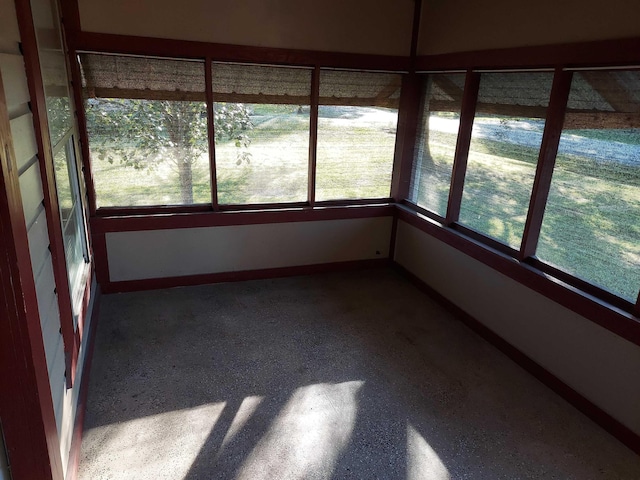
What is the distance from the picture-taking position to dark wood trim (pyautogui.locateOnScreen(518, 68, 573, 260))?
8.67 ft

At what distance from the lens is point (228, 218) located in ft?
12.8

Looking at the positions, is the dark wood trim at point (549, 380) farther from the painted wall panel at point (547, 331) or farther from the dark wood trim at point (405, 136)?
the dark wood trim at point (405, 136)

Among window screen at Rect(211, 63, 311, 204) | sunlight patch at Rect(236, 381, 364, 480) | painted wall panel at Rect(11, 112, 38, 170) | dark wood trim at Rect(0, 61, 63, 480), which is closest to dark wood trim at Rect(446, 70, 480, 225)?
window screen at Rect(211, 63, 311, 204)

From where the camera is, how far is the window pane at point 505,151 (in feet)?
9.55

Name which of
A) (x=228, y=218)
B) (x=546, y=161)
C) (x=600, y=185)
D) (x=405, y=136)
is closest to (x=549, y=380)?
(x=600, y=185)

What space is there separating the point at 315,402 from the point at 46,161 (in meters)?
1.88

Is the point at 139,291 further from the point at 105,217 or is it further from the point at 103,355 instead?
the point at 103,355

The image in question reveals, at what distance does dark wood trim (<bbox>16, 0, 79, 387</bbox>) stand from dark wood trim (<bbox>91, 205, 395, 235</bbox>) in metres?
1.58

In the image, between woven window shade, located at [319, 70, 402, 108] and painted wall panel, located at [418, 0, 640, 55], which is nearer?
painted wall panel, located at [418, 0, 640, 55]

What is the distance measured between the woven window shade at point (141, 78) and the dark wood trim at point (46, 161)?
1442 millimetres

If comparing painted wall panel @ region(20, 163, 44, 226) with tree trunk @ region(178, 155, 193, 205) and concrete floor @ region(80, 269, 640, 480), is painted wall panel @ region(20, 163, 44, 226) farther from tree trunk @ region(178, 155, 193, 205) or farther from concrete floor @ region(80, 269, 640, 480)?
tree trunk @ region(178, 155, 193, 205)

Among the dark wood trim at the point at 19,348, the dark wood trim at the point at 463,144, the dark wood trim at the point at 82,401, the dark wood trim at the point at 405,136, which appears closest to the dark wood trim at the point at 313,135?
the dark wood trim at the point at 405,136

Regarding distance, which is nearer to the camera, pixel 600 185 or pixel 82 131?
pixel 600 185

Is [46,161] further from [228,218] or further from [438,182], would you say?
[438,182]
